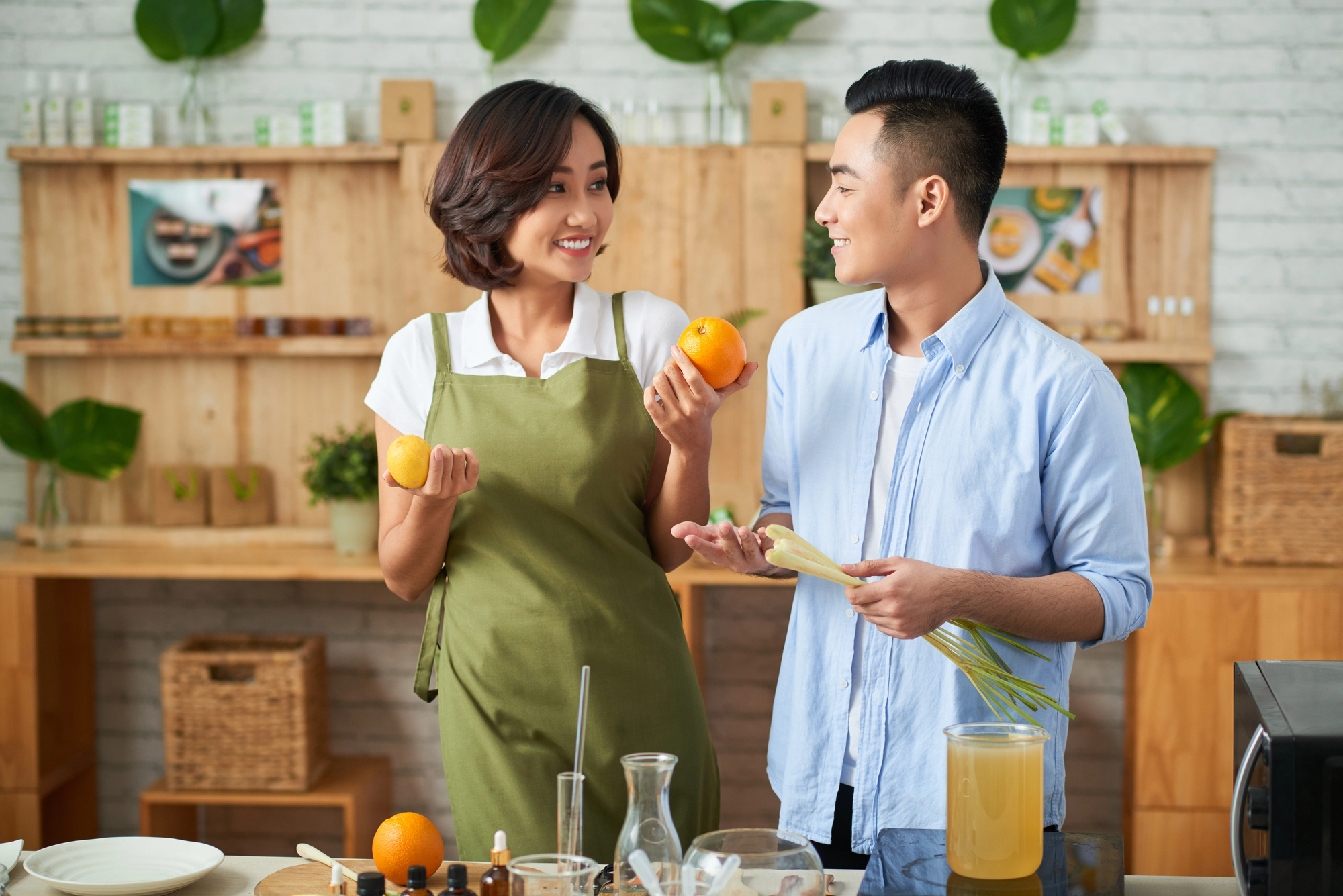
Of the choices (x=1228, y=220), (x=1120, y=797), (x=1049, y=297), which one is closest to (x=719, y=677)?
(x=1120, y=797)

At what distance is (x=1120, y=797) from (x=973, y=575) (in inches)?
96.0

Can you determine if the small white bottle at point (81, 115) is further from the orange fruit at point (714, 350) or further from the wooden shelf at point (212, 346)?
the orange fruit at point (714, 350)

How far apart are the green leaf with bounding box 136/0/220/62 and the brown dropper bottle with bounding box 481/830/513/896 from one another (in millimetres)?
2897

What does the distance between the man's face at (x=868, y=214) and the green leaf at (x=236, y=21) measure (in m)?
2.48

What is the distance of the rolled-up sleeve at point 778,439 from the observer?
1.58m

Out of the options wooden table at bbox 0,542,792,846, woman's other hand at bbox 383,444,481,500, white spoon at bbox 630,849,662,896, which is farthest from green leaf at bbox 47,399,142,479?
white spoon at bbox 630,849,662,896

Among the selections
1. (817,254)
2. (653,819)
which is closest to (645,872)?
(653,819)

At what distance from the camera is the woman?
59.9 inches

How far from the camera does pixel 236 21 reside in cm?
329

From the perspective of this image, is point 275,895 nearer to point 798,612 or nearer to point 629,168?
point 798,612

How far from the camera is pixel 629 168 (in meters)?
3.21

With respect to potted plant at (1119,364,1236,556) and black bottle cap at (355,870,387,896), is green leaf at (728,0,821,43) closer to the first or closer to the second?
potted plant at (1119,364,1236,556)

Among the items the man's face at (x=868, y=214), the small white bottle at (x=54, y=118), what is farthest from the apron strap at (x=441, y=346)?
the small white bottle at (x=54, y=118)

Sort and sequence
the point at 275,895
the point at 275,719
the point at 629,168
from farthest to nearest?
the point at 629,168 < the point at 275,719 < the point at 275,895
